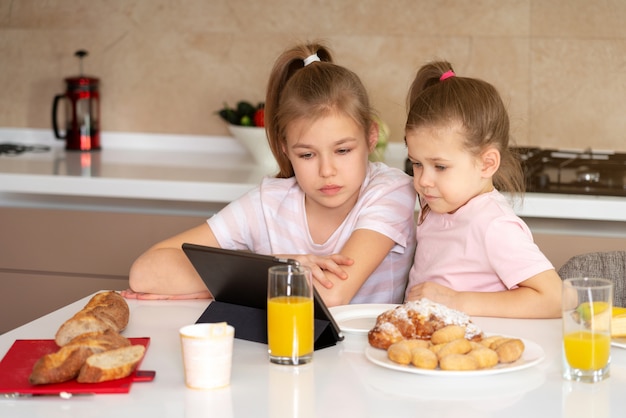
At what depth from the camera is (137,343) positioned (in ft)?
4.07

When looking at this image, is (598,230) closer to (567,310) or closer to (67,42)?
(567,310)

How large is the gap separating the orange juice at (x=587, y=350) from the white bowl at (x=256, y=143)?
5.59 feet

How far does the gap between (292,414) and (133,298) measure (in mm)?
646

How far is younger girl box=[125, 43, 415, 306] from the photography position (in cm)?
159

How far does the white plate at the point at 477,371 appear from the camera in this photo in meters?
1.09

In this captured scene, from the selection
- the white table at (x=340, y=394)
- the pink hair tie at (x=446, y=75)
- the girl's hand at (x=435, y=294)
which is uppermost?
the pink hair tie at (x=446, y=75)

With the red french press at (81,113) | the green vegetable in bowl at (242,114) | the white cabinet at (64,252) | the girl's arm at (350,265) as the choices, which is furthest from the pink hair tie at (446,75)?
the red french press at (81,113)

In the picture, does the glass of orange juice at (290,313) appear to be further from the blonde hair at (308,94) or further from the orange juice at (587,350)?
the blonde hair at (308,94)

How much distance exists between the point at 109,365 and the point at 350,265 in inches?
23.4

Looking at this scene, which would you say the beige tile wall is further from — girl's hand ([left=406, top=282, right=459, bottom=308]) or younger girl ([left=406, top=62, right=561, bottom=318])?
girl's hand ([left=406, top=282, right=459, bottom=308])

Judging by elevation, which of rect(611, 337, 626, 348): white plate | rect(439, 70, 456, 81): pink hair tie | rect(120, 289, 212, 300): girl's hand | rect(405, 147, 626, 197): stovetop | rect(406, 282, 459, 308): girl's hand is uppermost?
rect(439, 70, 456, 81): pink hair tie

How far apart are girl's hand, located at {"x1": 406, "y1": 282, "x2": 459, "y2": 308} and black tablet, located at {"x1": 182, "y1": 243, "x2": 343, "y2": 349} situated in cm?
22

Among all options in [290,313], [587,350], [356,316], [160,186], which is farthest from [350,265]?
[160,186]

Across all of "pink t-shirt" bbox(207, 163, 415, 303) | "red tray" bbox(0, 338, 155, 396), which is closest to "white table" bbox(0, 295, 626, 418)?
"red tray" bbox(0, 338, 155, 396)
